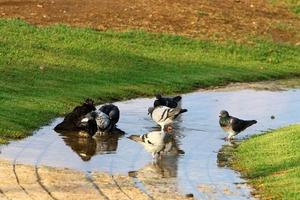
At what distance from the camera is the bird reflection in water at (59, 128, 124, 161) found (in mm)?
14936

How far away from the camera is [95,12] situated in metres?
32.8

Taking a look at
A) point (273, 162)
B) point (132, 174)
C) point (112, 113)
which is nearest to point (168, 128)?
point (112, 113)

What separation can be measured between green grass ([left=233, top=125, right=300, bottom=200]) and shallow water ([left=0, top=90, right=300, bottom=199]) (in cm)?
28

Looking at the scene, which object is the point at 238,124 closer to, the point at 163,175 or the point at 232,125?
the point at 232,125

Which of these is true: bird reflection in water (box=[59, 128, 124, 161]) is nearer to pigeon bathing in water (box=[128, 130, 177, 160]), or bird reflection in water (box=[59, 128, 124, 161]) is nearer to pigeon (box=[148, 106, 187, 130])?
pigeon (box=[148, 106, 187, 130])

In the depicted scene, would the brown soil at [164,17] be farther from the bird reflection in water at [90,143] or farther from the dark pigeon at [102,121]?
the bird reflection in water at [90,143]

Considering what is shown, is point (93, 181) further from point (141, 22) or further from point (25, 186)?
point (141, 22)

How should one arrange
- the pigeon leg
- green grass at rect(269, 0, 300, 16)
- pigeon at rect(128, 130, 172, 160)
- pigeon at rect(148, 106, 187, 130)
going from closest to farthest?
pigeon at rect(128, 130, 172, 160)
pigeon at rect(148, 106, 187, 130)
the pigeon leg
green grass at rect(269, 0, 300, 16)

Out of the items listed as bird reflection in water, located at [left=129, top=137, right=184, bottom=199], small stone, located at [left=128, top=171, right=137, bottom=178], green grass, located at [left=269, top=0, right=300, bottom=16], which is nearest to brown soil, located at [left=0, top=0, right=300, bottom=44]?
green grass, located at [left=269, top=0, right=300, bottom=16]

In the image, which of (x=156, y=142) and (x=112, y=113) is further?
(x=112, y=113)

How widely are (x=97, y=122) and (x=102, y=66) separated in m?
8.82

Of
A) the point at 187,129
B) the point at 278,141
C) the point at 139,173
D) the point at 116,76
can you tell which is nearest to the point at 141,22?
the point at 116,76

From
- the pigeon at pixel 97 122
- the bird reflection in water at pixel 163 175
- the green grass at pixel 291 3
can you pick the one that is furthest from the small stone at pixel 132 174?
the green grass at pixel 291 3

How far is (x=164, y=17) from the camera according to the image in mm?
33250
